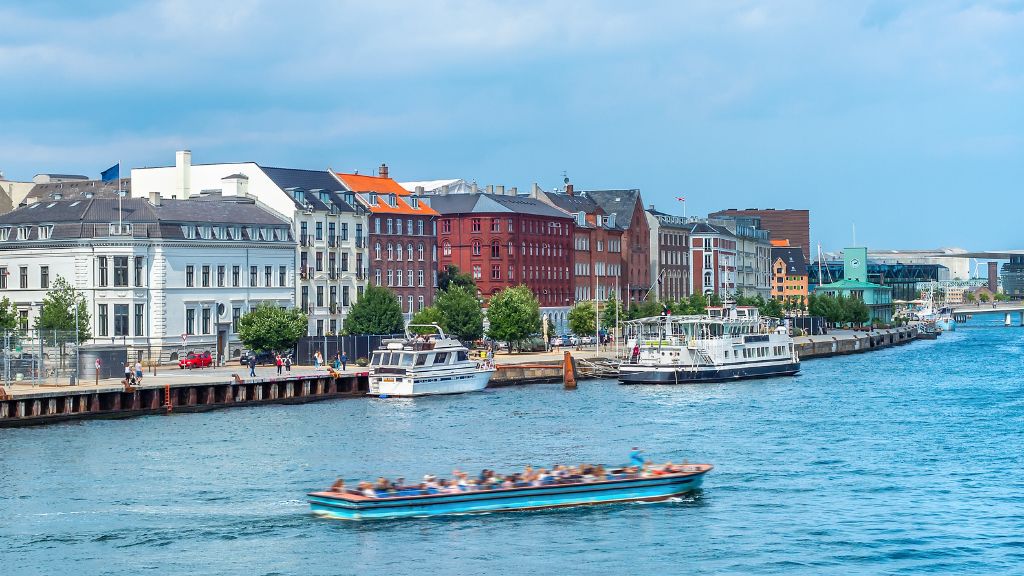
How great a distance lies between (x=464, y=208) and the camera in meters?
169

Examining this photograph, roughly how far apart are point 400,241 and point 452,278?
12.5 m

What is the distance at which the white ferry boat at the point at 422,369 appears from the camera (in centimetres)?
10775

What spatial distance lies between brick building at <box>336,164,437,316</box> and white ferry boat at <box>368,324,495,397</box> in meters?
31.2

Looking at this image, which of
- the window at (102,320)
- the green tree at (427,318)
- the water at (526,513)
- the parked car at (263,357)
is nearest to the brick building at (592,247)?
the green tree at (427,318)

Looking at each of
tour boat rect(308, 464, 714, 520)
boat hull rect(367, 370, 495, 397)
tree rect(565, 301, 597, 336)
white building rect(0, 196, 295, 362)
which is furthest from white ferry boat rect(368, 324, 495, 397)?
tree rect(565, 301, 597, 336)

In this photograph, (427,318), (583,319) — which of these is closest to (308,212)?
(427,318)

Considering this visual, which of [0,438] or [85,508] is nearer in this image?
[85,508]

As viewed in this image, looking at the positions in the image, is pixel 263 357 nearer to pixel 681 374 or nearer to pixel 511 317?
pixel 511 317

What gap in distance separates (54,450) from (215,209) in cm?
5542

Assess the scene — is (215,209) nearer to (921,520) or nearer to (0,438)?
(0,438)

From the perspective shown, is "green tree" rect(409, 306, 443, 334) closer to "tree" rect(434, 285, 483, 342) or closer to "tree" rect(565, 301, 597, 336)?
"tree" rect(434, 285, 483, 342)

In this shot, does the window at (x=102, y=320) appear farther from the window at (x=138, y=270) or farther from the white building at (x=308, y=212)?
the white building at (x=308, y=212)

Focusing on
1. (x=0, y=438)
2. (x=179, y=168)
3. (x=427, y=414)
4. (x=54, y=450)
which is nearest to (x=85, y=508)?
(x=54, y=450)

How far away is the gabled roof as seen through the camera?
147750mm
